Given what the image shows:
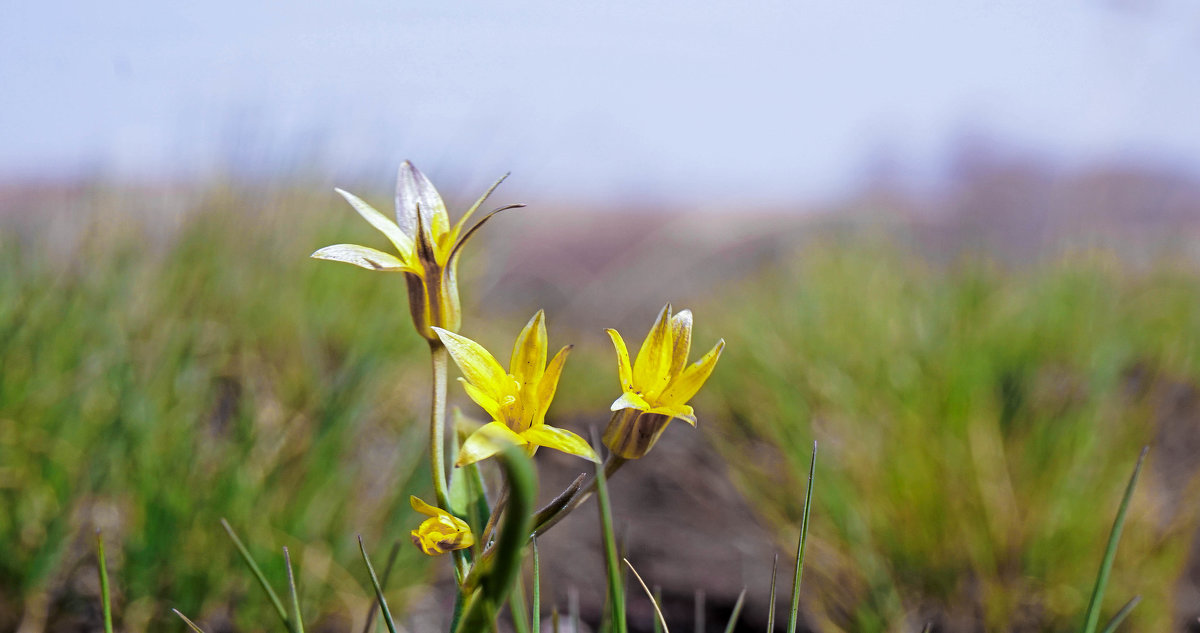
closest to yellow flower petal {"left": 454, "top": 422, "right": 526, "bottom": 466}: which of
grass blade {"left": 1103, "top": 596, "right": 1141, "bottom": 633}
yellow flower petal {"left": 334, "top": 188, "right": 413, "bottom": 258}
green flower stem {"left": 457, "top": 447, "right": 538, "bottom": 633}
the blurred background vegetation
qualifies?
green flower stem {"left": 457, "top": 447, "right": 538, "bottom": 633}

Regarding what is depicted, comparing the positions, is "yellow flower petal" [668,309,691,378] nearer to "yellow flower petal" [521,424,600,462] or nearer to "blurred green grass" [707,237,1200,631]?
"yellow flower petal" [521,424,600,462]

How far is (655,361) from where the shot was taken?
0.37m

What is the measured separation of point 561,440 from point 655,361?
7 centimetres

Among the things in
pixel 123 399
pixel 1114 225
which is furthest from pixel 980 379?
pixel 1114 225

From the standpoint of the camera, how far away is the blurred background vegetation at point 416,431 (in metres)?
1.09

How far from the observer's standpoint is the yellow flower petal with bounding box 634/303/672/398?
37 centimetres

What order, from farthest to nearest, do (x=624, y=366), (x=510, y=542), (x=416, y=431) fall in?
1. (x=416, y=431)
2. (x=624, y=366)
3. (x=510, y=542)

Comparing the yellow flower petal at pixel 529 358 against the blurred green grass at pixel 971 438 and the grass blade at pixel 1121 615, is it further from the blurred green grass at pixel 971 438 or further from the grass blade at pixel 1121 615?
the blurred green grass at pixel 971 438

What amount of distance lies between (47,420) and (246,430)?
0.33 m

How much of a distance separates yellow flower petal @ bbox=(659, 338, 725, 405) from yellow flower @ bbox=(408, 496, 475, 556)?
0.11 meters

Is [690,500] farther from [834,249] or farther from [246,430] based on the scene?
[834,249]

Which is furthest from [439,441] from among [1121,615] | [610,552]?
[1121,615]

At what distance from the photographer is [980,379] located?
162 centimetres

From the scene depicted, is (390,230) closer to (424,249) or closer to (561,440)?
(424,249)
